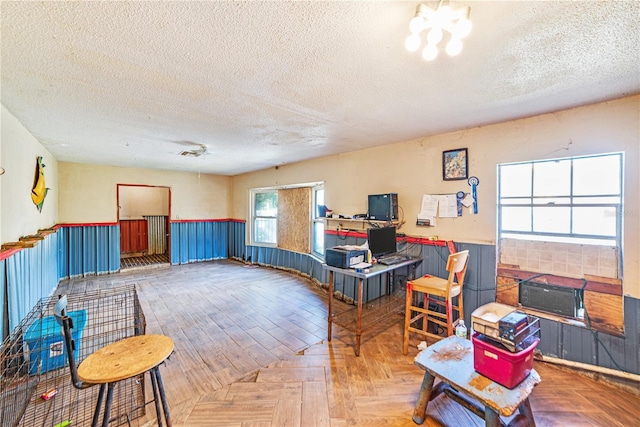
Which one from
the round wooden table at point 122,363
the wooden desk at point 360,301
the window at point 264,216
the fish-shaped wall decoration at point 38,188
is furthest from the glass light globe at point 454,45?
the window at point 264,216

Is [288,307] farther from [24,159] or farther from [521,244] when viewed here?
[24,159]

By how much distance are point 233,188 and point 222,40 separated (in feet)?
20.5

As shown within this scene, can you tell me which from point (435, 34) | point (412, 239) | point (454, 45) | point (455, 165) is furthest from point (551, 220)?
point (435, 34)

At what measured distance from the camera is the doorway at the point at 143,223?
23.8 ft

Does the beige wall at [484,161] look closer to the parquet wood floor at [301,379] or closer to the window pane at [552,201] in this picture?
the window pane at [552,201]

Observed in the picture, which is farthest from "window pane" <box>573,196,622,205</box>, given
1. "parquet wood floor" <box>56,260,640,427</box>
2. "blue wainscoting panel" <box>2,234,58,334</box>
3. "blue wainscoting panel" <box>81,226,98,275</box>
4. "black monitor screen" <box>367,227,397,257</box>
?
"blue wainscoting panel" <box>81,226,98,275</box>

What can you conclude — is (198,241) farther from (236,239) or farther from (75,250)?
(75,250)

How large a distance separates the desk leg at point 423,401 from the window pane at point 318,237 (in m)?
3.25

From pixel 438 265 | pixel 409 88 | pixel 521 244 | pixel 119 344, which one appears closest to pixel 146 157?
pixel 119 344

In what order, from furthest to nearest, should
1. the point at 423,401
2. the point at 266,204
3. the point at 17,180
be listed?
the point at 266,204, the point at 17,180, the point at 423,401

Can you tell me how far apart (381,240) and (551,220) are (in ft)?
5.40

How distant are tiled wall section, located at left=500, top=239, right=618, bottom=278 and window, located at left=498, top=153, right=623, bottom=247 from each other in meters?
0.06

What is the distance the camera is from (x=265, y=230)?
6.42m

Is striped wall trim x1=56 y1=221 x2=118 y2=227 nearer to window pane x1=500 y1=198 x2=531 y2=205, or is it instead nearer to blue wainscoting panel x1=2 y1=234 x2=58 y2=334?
blue wainscoting panel x1=2 y1=234 x2=58 y2=334
